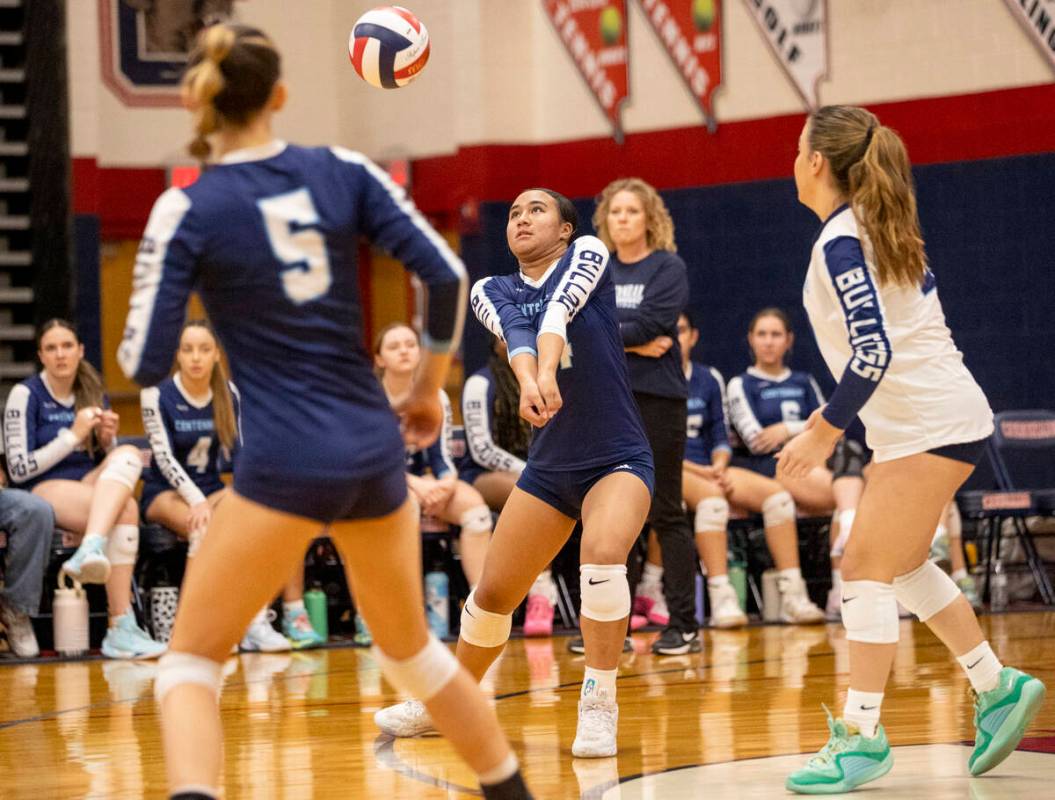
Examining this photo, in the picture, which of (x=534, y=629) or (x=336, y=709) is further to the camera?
(x=534, y=629)

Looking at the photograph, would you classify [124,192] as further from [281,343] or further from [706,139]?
[281,343]

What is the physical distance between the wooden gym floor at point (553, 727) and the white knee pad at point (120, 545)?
526mm

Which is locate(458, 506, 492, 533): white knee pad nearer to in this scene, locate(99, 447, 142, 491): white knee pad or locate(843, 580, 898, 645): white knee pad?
locate(99, 447, 142, 491): white knee pad

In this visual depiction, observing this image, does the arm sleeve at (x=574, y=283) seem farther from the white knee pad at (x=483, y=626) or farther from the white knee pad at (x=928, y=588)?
the white knee pad at (x=928, y=588)

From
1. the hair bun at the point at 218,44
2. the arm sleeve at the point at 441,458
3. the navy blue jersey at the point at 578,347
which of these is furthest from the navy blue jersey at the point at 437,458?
the hair bun at the point at 218,44

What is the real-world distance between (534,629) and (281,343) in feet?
16.3

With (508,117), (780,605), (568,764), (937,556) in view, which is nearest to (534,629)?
(780,605)

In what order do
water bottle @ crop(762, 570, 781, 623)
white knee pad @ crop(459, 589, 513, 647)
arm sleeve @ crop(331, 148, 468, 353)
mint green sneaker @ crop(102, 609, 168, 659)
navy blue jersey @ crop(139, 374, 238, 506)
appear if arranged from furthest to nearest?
1. water bottle @ crop(762, 570, 781, 623)
2. navy blue jersey @ crop(139, 374, 238, 506)
3. mint green sneaker @ crop(102, 609, 168, 659)
4. white knee pad @ crop(459, 589, 513, 647)
5. arm sleeve @ crop(331, 148, 468, 353)

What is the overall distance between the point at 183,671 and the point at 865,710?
69.4 inches

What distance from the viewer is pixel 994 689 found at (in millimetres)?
4039

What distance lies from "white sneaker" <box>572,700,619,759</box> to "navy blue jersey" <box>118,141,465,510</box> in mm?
1675

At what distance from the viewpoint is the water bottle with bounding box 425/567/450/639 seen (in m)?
7.73

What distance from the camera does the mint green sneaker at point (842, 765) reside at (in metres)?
3.86

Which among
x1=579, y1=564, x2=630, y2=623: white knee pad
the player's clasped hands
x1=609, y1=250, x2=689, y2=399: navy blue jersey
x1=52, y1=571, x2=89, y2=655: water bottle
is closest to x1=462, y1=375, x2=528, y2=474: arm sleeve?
x1=609, y1=250, x2=689, y2=399: navy blue jersey
